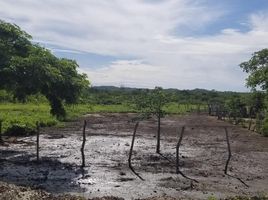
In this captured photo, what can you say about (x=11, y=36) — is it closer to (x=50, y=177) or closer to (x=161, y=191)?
(x=50, y=177)

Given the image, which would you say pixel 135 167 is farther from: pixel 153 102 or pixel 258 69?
pixel 258 69

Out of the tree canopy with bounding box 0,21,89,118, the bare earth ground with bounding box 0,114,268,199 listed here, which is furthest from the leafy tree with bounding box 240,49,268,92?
the tree canopy with bounding box 0,21,89,118

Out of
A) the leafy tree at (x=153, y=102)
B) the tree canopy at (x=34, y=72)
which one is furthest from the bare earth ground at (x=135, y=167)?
the tree canopy at (x=34, y=72)

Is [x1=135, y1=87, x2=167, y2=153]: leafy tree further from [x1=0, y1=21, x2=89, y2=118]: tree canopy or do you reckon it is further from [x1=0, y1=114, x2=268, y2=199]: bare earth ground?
[x1=0, y1=21, x2=89, y2=118]: tree canopy

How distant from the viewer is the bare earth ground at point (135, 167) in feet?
59.0

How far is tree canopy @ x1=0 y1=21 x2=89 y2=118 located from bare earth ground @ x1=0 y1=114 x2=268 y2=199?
A: 341cm

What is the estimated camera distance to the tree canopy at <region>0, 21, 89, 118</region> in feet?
71.8

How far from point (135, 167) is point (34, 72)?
6.50 meters

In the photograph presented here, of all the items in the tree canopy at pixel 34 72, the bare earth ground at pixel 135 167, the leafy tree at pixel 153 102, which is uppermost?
the tree canopy at pixel 34 72

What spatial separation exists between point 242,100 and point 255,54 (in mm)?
17259

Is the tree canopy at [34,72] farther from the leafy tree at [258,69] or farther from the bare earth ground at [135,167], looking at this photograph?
the leafy tree at [258,69]

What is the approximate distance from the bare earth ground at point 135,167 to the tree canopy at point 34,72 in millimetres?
3409

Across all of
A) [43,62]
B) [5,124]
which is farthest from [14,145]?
[43,62]

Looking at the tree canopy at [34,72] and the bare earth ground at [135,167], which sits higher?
the tree canopy at [34,72]
